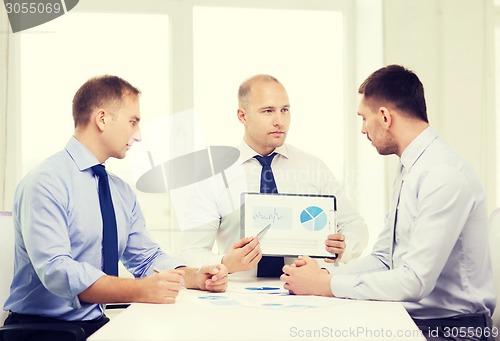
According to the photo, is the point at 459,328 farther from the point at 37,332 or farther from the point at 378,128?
the point at 37,332

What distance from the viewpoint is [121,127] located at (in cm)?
253

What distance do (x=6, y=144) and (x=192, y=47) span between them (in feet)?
4.30

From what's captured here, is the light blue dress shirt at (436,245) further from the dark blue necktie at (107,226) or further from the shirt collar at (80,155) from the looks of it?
the shirt collar at (80,155)

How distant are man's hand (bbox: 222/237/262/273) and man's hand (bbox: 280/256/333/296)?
0.21m

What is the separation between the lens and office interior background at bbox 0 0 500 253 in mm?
4293

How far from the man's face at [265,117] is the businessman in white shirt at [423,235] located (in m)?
0.67

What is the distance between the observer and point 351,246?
2.93m

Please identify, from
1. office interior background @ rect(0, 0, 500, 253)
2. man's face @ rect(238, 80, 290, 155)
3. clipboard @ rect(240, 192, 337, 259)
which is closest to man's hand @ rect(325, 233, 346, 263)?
clipboard @ rect(240, 192, 337, 259)

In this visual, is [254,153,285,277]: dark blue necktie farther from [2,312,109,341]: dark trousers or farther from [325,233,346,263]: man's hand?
[2,312,109,341]: dark trousers

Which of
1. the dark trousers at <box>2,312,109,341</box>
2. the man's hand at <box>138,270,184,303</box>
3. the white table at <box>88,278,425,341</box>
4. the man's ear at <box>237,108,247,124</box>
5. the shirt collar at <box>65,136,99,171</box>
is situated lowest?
the dark trousers at <box>2,312,109,341</box>

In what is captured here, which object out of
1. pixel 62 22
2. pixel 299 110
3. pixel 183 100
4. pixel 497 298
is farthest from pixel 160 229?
pixel 497 298

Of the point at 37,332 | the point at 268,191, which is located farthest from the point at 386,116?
the point at 37,332

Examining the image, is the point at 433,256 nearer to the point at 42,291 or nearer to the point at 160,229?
the point at 42,291

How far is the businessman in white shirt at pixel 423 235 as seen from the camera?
7.00 ft
